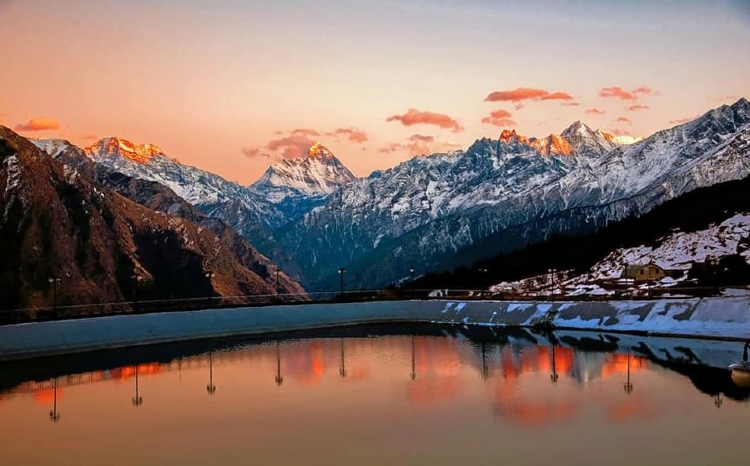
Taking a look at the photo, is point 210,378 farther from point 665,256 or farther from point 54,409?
point 665,256

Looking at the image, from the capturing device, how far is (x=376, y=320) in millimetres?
120562

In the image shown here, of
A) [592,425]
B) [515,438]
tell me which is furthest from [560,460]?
[592,425]

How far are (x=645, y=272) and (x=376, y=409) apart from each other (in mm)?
96875

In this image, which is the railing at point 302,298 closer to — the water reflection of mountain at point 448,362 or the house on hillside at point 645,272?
the water reflection of mountain at point 448,362

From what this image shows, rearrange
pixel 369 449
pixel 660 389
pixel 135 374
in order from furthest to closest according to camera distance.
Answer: pixel 135 374 < pixel 660 389 < pixel 369 449

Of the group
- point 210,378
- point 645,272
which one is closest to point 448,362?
point 210,378

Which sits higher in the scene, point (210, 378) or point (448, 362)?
point (448, 362)

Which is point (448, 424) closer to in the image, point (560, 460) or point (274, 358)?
point (560, 460)

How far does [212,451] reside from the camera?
1586 inches

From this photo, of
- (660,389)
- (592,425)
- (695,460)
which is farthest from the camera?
(660,389)

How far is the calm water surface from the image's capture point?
39.5 m

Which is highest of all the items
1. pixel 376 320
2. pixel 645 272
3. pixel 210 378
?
pixel 645 272

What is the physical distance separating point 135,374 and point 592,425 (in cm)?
3763

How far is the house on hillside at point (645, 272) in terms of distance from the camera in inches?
5349
